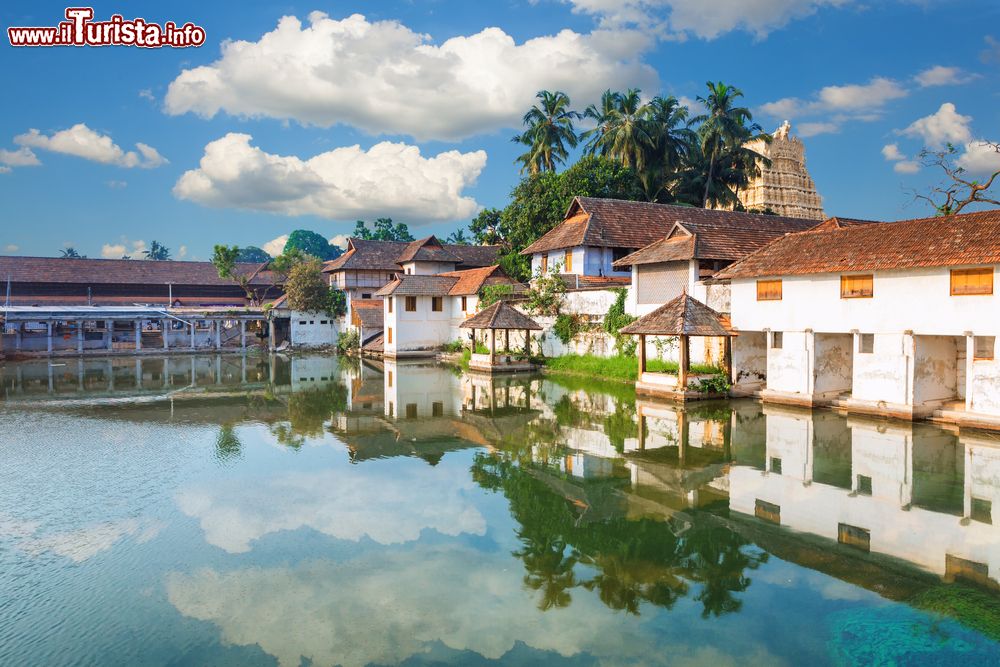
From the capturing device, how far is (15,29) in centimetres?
1554

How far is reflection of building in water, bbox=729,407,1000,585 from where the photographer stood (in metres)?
7.91

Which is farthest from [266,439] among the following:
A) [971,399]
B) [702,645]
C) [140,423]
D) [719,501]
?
[971,399]

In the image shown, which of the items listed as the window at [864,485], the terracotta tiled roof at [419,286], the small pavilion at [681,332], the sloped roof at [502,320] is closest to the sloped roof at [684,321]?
the small pavilion at [681,332]

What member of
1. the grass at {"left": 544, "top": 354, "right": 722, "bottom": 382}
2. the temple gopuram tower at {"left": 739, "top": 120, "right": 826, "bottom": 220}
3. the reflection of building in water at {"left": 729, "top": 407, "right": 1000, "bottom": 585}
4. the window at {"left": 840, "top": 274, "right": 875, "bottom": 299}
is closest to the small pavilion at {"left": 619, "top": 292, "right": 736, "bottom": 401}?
the grass at {"left": 544, "top": 354, "right": 722, "bottom": 382}

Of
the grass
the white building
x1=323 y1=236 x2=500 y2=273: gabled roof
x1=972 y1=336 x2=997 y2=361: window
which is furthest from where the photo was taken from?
x1=323 y1=236 x2=500 y2=273: gabled roof

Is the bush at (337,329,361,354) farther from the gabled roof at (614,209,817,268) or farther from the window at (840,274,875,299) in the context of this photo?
the window at (840,274,875,299)

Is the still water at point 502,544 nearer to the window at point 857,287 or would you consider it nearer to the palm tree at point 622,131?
the window at point 857,287

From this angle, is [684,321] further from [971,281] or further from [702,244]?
[971,281]

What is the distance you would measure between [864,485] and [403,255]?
37.6 m

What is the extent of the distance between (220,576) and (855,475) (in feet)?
31.8

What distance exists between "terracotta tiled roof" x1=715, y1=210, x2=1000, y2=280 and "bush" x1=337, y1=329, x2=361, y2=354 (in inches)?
1007

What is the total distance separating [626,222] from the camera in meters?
29.7

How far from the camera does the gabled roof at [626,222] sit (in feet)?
93.4

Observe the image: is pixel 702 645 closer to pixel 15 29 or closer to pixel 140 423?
pixel 140 423
